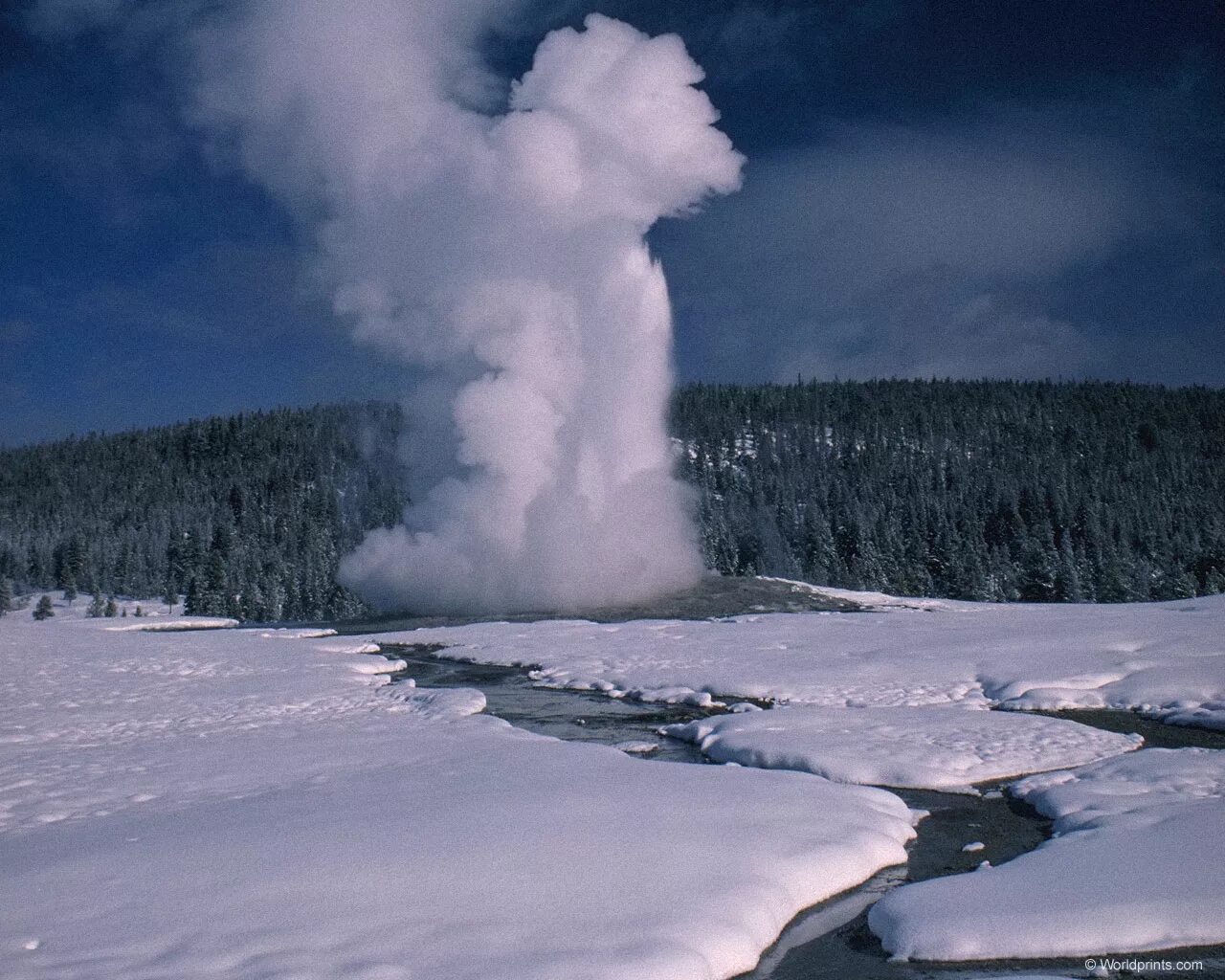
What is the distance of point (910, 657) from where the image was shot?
2366 cm

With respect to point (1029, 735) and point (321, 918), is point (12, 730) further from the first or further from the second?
point (1029, 735)

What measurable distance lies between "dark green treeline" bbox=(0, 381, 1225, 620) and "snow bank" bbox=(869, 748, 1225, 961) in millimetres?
73198

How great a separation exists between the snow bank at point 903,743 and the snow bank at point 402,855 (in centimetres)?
135

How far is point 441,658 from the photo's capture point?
29672 mm

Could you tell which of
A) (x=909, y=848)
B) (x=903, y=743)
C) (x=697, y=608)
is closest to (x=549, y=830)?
(x=909, y=848)

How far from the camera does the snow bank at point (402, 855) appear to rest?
20.2 ft

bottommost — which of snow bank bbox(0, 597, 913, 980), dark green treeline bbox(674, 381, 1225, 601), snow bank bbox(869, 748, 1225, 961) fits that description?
snow bank bbox(869, 748, 1225, 961)

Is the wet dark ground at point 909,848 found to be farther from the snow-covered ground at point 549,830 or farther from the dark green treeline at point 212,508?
the dark green treeline at point 212,508

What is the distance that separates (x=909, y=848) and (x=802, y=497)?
134m

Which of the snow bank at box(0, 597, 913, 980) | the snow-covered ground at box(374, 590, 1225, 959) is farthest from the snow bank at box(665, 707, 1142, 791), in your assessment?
the snow bank at box(0, 597, 913, 980)

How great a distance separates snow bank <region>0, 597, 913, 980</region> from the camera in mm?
6160

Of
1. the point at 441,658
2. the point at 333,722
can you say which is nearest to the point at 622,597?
the point at 441,658

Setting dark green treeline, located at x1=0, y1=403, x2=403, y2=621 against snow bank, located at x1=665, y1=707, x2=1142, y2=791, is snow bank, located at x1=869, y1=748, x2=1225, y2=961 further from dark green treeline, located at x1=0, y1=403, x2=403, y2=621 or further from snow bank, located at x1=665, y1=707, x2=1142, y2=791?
dark green treeline, located at x1=0, y1=403, x2=403, y2=621

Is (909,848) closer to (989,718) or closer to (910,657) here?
(989,718)
